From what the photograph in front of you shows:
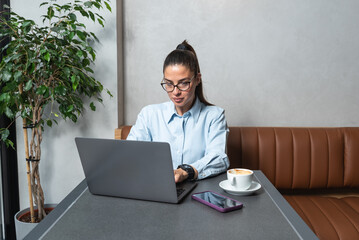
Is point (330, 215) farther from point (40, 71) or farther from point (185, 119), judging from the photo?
point (40, 71)

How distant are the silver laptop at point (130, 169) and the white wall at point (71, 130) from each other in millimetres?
1181

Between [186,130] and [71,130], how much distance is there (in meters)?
0.97

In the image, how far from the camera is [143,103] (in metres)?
2.30

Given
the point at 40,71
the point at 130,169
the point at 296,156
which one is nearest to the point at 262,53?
the point at 296,156

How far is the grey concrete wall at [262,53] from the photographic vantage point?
7.19 ft

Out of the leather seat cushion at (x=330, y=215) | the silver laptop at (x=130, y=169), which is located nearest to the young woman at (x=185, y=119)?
the silver laptop at (x=130, y=169)

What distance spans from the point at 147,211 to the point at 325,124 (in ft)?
5.96

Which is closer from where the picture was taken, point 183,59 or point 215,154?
point 215,154

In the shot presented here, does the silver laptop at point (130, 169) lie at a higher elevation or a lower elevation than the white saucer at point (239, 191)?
higher

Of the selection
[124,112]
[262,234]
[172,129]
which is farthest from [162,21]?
[262,234]

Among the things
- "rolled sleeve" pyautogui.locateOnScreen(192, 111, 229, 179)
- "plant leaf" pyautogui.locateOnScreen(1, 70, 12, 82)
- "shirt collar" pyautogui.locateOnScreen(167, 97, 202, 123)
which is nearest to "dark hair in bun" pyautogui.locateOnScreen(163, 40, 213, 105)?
"shirt collar" pyautogui.locateOnScreen(167, 97, 202, 123)

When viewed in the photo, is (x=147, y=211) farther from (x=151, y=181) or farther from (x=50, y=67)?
(x=50, y=67)

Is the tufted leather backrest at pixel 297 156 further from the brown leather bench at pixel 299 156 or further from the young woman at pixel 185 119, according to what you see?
the young woman at pixel 185 119

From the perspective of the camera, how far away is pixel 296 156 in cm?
203
